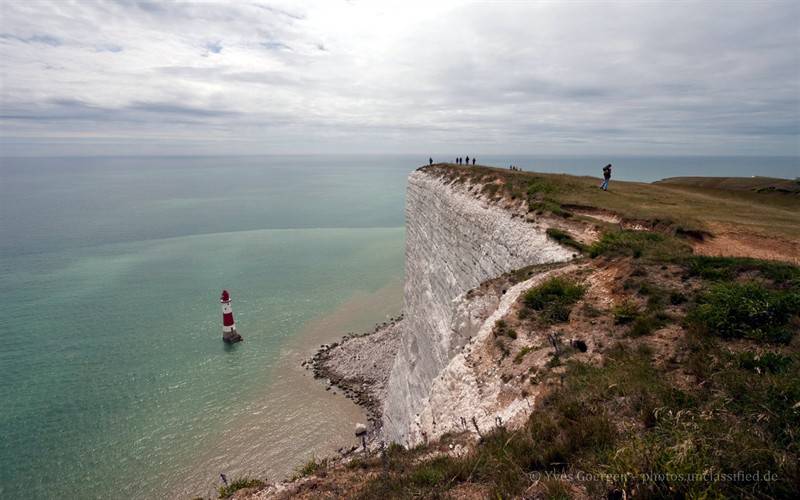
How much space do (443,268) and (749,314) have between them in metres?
17.7

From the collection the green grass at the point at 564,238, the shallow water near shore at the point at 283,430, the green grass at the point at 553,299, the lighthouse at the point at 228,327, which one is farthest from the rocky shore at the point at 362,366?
the green grass at the point at 553,299

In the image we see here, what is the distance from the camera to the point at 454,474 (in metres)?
4.96

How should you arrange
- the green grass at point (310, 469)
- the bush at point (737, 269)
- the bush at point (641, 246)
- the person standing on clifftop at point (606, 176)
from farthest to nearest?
the person standing on clifftop at point (606, 176)
the bush at point (641, 246)
the bush at point (737, 269)
the green grass at point (310, 469)

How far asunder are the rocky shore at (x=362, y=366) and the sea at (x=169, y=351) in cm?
114

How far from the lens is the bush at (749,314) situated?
5891 millimetres

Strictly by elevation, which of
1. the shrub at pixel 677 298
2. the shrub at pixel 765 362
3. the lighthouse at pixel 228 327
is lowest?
the lighthouse at pixel 228 327

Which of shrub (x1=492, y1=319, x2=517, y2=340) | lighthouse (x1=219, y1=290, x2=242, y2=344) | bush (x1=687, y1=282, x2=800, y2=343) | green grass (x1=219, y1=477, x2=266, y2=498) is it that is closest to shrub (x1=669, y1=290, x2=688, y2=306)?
bush (x1=687, y1=282, x2=800, y2=343)

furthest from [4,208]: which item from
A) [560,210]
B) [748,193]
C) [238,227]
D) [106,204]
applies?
[748,193]

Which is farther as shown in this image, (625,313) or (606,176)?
(606,176)

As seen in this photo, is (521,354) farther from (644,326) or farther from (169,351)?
(169,351)

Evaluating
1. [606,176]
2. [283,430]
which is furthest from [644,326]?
[283,430]

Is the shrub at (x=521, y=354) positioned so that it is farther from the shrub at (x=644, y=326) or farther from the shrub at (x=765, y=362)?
the shrub at (x=765, y=362)

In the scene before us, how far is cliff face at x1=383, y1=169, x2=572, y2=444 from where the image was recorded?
1398cm

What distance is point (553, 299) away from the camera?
920cm
